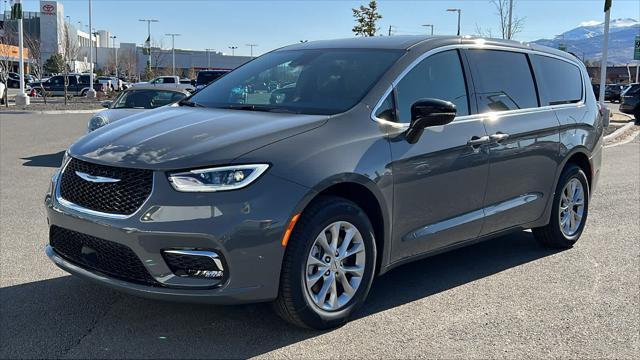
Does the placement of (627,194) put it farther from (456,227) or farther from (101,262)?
(101,262)

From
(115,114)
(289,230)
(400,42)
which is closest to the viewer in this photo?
(289,230)

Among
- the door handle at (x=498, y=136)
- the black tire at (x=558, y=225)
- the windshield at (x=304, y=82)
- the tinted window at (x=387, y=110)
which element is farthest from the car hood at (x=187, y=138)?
the black tire at (x=558, y=225)

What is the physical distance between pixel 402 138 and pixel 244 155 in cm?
118

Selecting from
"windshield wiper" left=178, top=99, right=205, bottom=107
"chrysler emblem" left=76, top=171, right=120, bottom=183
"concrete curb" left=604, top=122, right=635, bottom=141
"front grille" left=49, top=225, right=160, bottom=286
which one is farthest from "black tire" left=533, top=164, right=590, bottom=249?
"concrete curb" left=604, top=122, right=635, bottom=141

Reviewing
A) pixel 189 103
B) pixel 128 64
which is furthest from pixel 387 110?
pixel 128 64

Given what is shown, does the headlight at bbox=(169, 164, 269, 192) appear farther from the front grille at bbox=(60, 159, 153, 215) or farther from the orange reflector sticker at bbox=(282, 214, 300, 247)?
the orange reflector sticker at bbox=(282, 214, 300, 247)

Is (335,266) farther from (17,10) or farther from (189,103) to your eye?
(17,10)

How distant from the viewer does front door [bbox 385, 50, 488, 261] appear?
4242 millimetres

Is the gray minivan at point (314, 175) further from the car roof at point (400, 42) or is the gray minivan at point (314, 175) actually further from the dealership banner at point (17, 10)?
the dealership banner at point (17, 10)

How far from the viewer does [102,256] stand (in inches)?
146

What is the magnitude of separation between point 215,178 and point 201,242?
0.35m

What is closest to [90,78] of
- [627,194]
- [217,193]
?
[627,194]

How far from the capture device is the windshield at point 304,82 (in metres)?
4.39

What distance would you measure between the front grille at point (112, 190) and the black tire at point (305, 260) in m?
0.87
